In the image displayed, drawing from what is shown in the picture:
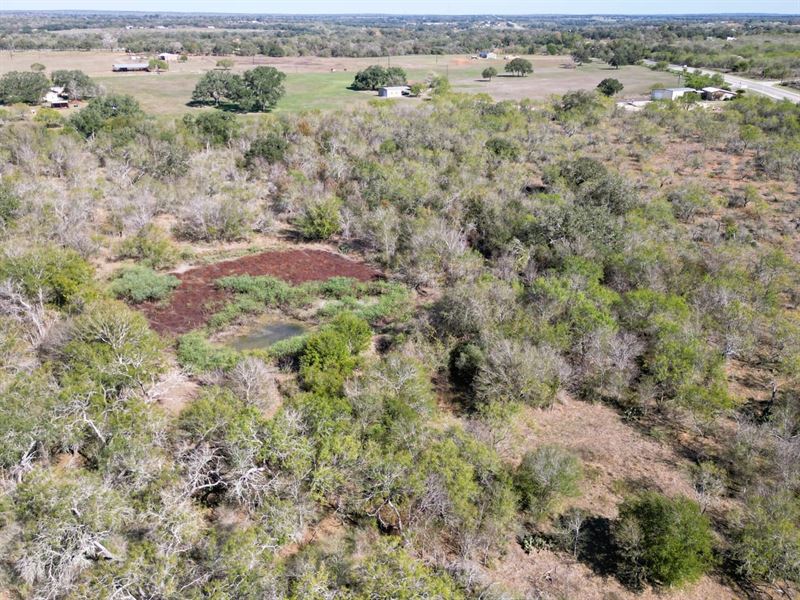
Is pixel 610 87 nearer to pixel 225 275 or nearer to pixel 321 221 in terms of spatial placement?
pixel 321 221

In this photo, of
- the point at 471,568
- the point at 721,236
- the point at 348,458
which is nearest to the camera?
the point at 471,568

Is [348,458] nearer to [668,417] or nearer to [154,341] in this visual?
[154,341]

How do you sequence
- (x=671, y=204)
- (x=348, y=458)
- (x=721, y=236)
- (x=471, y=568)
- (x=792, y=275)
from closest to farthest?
(x=471, y=568)
(x=348, y=458)
(x=792, y=275)
(x=721, y=236)
(x=671, y=204)

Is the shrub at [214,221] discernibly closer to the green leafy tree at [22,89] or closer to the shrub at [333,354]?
the shrub at [333,354]

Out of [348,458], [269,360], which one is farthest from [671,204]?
[348,458]

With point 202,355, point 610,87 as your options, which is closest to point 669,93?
point 610,87
